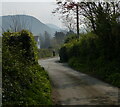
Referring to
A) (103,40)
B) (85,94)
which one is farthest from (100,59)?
(85,94)

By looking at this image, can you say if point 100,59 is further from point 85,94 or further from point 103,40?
point 85,94

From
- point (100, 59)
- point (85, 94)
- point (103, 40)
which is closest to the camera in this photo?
point (85, 94)

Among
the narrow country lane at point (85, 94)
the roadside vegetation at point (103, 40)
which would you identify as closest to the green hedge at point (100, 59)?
the roadside vegetation at point (103, 40)

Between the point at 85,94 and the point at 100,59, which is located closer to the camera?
the point at 85,94

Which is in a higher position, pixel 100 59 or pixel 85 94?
pixel 100 59

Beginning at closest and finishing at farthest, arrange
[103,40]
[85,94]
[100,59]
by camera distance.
A: [85,94]
[103,40]
[100,59]

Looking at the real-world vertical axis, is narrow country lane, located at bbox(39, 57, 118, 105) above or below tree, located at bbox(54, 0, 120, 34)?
below

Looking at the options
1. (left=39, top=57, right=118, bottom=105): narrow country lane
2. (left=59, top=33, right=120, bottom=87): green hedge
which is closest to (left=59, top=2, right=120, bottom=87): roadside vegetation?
(left=59, top=33, right=120, bottom=87): green hedge

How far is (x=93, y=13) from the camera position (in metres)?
17.9

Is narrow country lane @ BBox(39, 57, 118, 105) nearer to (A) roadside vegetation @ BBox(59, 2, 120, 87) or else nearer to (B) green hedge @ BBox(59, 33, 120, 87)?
(B) green hedge @ BBox(59, 33, 120, 87)

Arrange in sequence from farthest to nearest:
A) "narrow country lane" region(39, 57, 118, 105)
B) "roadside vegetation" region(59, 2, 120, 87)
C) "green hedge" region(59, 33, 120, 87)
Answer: "roadside vegetation" region(59, 2, 120, 87) → "green hedge" region(59, 33, 120, 87) → "narrow country lane" region(39, 57, 118, 105)

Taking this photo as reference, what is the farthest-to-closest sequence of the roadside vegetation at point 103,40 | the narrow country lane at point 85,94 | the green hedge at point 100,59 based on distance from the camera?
1. the roadside vegetation at point 103,40
2. the green hedge at point 100,59
3. the narrow country lane at point 85,94

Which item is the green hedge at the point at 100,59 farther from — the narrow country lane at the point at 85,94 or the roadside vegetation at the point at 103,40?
the narrow country lane at the point at 85,94

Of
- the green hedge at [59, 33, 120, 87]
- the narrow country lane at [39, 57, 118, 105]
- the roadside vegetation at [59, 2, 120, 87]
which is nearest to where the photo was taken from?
the narrow country lane at [39, 57, 118, 105]
